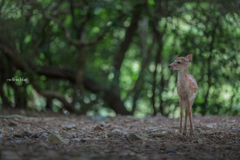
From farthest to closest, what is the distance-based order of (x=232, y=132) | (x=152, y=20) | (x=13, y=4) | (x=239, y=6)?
(x=152, y=20), (x=13, y=4), (x=239, y=6), (x=232, y=132)

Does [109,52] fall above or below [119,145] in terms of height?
above

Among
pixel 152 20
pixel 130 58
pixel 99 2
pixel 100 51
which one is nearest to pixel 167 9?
pixel 152 20

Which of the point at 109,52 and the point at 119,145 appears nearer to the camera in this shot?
the point at 119,145

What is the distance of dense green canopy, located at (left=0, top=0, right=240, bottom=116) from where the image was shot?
25.8 ft

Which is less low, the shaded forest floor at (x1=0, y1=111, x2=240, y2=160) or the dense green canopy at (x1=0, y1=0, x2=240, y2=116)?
the dense green canopy at (x1=0, y1=0, x2=240, y2=116)

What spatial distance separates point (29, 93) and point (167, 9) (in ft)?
17.1

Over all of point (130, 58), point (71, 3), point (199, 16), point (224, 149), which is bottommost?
point (224, 149)

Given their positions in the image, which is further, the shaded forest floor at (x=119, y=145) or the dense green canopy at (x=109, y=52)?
the dense green canopy at (x=109, y=52)

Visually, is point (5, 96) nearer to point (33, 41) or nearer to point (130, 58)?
point (33, 41)

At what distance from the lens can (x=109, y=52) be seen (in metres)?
9.97

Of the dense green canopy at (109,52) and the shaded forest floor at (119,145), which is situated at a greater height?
the dense green canopy at (109,52)

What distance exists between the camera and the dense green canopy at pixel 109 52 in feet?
25.8

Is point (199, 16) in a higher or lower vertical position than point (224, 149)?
higher

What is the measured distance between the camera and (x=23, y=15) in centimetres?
782
